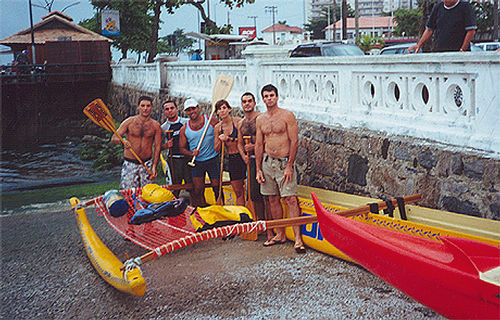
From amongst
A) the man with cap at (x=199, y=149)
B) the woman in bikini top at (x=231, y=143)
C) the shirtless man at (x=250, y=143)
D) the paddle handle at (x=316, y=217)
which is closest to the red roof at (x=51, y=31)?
the man with cap at (x=199, y=149)

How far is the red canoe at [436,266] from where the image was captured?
3377mm

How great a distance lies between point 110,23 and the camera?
3456cm

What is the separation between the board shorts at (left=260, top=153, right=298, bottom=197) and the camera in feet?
21.8

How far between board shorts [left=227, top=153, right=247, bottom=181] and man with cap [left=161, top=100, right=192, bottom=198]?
0.87 meters

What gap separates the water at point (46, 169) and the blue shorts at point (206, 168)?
6970mm

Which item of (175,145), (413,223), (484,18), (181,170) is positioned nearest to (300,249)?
(413,223)

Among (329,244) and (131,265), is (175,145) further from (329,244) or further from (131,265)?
(131,265)

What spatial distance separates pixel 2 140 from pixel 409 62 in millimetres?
22360

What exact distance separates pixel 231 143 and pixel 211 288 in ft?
7.42

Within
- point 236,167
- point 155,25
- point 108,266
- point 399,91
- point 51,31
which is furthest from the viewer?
point 51,31

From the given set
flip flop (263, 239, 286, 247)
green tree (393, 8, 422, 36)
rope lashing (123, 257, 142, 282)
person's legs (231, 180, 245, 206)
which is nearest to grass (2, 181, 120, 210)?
person's legs (231, 180, 245, 206)

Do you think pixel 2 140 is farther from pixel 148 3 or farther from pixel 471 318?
pixel 471 318

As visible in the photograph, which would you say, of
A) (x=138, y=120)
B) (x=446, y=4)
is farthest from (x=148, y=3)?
(x=446, y=4)

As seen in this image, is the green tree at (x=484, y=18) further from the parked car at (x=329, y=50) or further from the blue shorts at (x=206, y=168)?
the blue shorts at (x=206, y=168)
